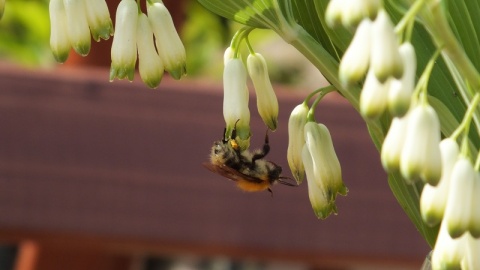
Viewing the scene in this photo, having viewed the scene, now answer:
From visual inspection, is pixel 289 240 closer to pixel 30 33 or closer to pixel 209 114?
pixel 209 114

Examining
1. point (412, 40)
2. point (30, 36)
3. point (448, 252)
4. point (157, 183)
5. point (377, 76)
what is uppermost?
point (30, 36)

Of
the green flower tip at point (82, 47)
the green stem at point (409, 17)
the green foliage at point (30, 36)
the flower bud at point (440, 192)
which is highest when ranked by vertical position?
the green foliage at point (30, 36)

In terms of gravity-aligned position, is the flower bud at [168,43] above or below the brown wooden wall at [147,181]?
below

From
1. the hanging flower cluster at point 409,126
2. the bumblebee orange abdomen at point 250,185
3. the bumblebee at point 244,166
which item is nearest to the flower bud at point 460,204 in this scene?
the hanging flower cluster at point 409,126

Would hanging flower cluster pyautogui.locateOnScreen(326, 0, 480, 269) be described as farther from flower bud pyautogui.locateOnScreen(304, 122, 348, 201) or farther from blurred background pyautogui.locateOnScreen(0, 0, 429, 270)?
blurred background pyautogui.locateOnScreen(0, 0, 429, 270)

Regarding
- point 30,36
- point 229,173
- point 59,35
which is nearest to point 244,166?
point 229,173

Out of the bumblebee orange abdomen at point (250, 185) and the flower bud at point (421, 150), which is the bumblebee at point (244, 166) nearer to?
the bumblebee orange abdomen at point (250, 185)

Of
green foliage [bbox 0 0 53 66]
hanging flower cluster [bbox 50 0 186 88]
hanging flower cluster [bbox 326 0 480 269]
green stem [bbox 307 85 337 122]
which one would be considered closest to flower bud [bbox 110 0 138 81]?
hanging flower cluster [bbox 50 0 186 88]

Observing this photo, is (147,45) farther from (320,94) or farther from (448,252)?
(448,252)
